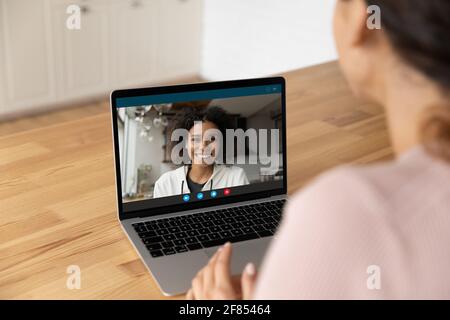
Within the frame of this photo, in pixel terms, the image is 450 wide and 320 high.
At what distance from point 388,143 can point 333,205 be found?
1.05 m

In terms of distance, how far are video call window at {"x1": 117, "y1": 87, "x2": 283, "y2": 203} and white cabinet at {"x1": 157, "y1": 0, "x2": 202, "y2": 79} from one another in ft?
10.3

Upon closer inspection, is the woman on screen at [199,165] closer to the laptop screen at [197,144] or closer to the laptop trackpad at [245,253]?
the laptop screen at [197,144]

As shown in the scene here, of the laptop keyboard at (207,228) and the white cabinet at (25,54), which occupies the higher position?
the white cabinet at (25,54)

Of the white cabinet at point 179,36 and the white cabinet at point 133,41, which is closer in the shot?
the white cabinet at point 133,41

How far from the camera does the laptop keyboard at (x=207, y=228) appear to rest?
1.06 meters

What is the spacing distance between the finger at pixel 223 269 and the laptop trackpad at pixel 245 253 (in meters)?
0.11

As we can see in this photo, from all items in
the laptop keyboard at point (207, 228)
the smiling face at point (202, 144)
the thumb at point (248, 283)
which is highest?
the smiling face at point (202, 144)

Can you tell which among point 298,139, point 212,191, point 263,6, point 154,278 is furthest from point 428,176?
point 263,6

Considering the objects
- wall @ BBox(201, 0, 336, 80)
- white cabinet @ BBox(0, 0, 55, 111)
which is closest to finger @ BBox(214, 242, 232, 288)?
wall @ BBox(201, 0, 336, 80)

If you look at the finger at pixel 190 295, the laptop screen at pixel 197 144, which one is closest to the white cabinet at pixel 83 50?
the laptop screen at pixel 197 144

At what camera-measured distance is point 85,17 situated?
3842 millimetres

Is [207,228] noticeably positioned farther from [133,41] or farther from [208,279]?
[133,41]

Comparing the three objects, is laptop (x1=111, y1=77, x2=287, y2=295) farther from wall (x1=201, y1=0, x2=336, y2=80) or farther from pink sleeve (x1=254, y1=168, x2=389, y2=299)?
wall (x1=201, y1=0, x2=336, y2=80)
